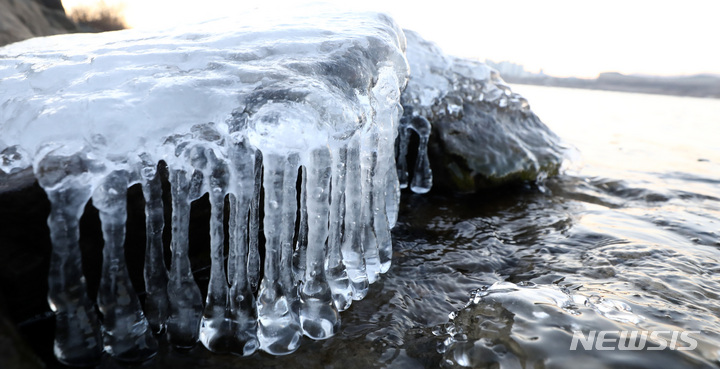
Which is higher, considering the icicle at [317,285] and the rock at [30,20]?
the rock at [30,20]

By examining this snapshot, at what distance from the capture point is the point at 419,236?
319 cm

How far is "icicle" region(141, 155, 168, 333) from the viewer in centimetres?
175

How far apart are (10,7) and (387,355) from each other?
7895 millimetres

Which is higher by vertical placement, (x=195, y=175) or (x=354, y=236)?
(x=195, y=175)

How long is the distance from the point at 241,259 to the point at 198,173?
416mm

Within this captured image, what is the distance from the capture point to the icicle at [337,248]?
2061mm

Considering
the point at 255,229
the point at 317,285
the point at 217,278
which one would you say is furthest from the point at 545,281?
the point at 217,278

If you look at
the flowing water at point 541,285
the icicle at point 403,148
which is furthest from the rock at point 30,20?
the flowing water at point 541,285

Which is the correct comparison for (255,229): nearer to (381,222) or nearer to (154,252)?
(154,252)

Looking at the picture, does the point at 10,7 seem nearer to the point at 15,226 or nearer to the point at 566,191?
the point at 15,226

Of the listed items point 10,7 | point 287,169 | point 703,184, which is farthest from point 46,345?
point 10,7

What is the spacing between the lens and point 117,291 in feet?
5.47

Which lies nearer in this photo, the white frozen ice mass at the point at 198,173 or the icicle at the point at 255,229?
the white frozen ice mass at the point at 198,173

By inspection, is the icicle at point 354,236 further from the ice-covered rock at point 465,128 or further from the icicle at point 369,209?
the ice-covered rock at point 465,128
